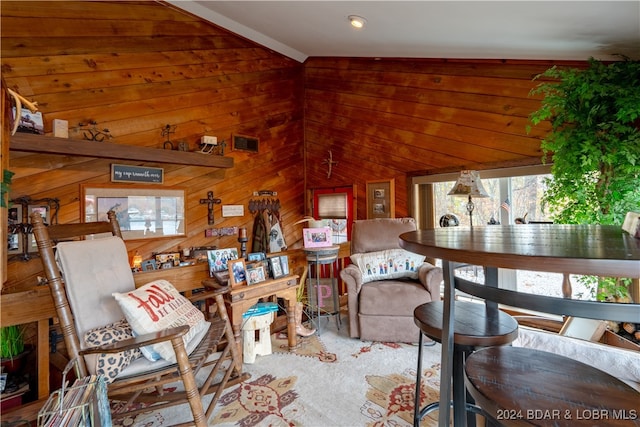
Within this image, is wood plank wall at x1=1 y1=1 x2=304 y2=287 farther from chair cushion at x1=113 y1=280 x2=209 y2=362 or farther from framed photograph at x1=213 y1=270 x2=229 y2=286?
chair cushion at x1=113 y1=280 x2=209 y2=362

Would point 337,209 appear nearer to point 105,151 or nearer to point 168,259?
point 168,259

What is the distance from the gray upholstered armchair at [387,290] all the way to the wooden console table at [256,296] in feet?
1.79

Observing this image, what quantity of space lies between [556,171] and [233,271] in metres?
2.82

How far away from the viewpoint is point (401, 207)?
4.32 meters

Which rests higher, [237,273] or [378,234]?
[378,234]

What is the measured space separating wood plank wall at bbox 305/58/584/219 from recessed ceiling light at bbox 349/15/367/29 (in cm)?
132

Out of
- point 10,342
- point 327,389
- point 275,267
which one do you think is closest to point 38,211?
point 10,342

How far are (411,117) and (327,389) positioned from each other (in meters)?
3.42

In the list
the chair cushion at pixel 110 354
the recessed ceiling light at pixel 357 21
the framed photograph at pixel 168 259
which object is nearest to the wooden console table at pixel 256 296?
the chair cushion at pixel 110 354

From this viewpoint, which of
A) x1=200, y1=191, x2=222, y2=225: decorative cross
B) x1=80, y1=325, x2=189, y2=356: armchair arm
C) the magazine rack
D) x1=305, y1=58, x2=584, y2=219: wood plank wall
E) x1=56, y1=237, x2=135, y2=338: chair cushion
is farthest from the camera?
x1=200, y1=191, x2=222, y2=225: decorative cross

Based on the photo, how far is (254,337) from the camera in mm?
2699

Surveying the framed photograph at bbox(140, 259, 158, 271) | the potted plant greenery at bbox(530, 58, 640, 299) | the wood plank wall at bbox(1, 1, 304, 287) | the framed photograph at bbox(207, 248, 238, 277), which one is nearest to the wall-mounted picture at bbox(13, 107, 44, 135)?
the wood plank wall at bbox(1, 1, 304, 287)

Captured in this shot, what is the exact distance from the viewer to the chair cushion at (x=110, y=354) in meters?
1.54

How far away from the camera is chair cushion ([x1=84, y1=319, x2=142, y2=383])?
1544mm
